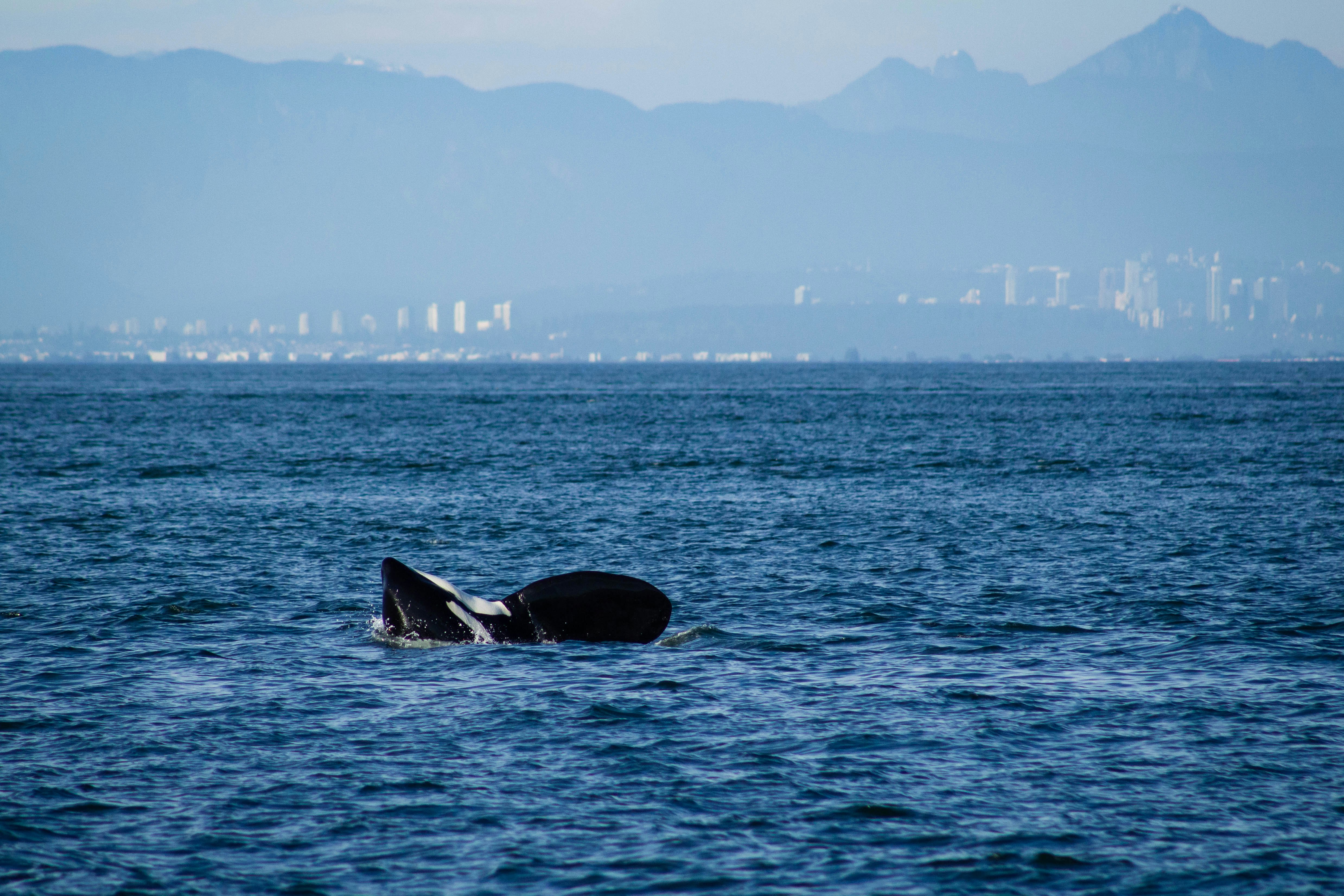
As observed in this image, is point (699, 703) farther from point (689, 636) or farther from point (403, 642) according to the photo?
point (403, 642)

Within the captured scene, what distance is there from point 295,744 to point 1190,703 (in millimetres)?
11062

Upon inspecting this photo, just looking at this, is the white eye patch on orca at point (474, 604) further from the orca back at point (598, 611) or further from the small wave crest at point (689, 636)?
the small wave crest at point (689, 636)

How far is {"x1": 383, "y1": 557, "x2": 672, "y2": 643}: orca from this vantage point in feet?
66.8

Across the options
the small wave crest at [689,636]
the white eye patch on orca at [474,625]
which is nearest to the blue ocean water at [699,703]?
the small wave crest at [689,636]

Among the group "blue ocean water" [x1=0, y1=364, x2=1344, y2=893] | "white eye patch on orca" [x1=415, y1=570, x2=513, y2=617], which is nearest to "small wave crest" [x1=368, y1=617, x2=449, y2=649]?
"blue ocean water" [x1=0, y1=364, x2=1344, y2=893]

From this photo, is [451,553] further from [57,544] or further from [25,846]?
[25,846]

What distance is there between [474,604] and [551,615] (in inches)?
49.0

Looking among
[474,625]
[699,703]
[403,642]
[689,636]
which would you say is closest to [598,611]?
[689,636]

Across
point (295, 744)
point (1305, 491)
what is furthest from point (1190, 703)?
point (1305, 491)

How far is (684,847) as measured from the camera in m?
11.9

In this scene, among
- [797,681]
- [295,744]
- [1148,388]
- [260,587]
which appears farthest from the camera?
[1148,388]

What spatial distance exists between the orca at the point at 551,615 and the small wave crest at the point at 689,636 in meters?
0.24

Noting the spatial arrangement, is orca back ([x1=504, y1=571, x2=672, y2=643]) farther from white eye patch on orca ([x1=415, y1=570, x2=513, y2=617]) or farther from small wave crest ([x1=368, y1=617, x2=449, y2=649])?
small wave crest ([x1=368, y1=617, x2=449, y2=649])

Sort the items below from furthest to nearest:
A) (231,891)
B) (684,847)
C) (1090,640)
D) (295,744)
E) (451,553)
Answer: (451,553)
(1090,640)
(295,744)
(684,847)
(231,891)
